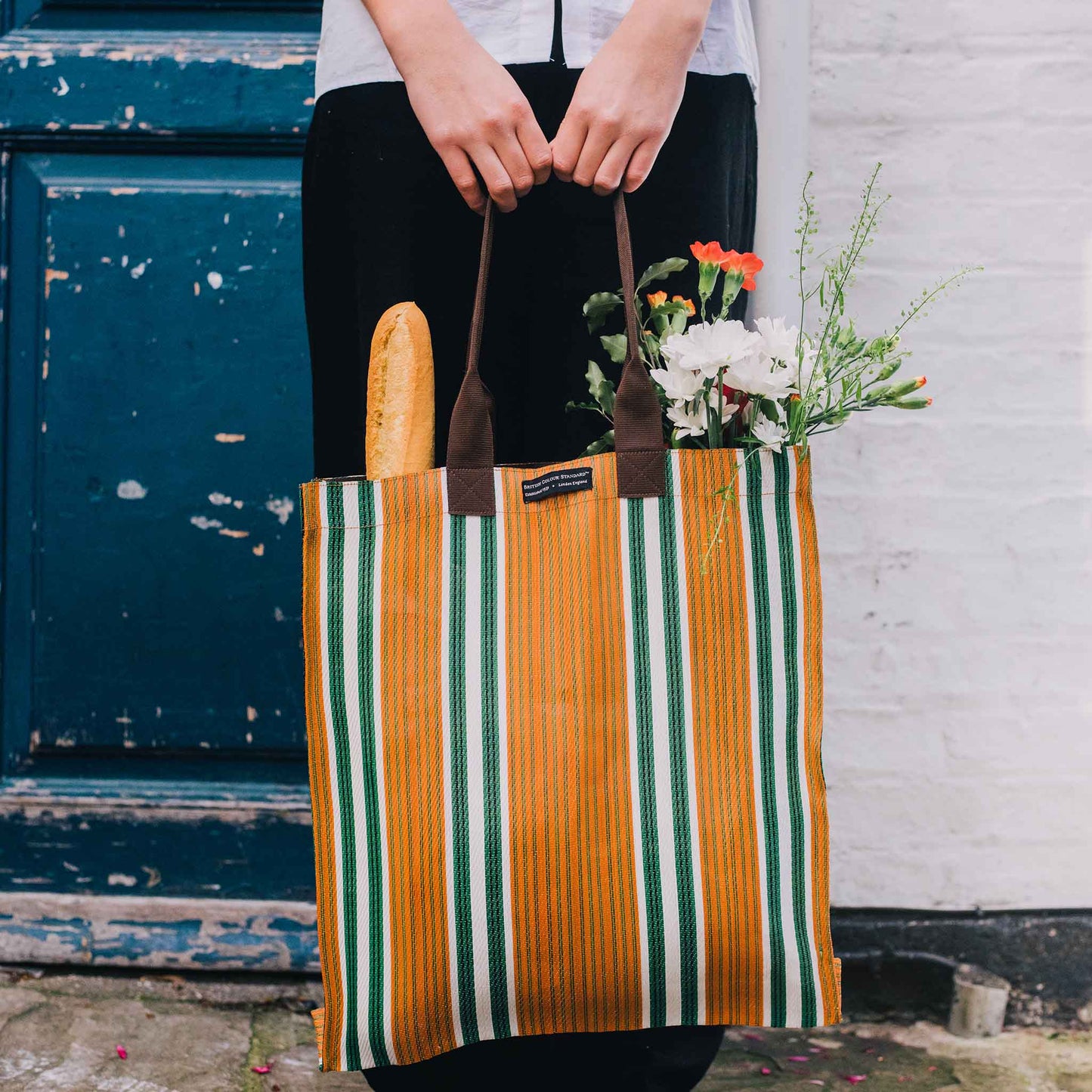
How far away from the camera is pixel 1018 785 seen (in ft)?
5.29

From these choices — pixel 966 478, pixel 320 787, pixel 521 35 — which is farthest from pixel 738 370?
pixel 966 478

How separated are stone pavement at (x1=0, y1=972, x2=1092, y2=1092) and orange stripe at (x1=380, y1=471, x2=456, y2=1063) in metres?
0.62

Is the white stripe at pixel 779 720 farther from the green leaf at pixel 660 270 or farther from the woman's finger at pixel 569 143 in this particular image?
the woman's finger at pixel 569 143

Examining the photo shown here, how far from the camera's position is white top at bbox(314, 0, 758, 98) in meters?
0.93

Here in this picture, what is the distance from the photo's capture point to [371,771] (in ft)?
2.78

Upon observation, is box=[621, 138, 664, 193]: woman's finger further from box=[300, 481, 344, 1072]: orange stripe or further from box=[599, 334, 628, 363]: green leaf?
box=[300, 481, 344, 1072]: orange stripe

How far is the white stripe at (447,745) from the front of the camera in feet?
2.73

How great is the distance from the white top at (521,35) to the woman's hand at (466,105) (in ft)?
0.19

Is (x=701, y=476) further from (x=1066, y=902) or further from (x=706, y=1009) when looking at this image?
(x=1066, y=902)

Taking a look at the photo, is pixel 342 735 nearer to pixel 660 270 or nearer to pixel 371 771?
pixel 371 771

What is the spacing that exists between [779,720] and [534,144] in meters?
0.52

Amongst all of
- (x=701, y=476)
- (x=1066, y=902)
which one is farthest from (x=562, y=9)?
(x=1066, y=902)

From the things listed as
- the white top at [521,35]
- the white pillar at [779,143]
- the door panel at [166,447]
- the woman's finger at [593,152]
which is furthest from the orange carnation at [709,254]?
the door panel at [166,447]

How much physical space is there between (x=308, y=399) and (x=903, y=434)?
92cm
